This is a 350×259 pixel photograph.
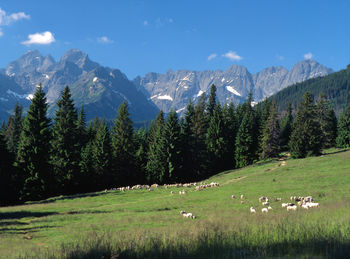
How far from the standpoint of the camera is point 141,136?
85750mm

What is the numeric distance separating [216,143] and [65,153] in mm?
42306

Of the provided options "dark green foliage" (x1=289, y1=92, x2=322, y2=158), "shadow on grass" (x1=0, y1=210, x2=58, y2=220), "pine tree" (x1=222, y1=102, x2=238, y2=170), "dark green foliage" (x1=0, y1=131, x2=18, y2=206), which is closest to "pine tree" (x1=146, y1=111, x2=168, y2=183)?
"pine tree" (x1=222, y1=102, x2=238, y2=170)

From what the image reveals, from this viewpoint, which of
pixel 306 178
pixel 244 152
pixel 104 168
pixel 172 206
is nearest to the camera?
pixel 172 206

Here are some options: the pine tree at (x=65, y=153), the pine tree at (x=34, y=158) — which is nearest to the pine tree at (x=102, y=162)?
the pine tree at (x=65, y=153)

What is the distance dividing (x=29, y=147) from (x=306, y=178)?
43.8 metres

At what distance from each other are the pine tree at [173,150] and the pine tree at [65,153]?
20798 millimetres

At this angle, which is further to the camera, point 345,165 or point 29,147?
point 29,147

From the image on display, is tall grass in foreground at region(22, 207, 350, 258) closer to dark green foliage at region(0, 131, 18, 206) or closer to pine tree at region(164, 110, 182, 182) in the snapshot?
dark green foliage at region(0, 131, 18, 206)

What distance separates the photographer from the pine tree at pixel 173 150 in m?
66.5

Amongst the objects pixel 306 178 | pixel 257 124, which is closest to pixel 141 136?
pixel 257 124

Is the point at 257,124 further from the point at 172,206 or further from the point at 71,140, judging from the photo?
the point at 172,206

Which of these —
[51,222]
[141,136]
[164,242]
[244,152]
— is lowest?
[51,222]

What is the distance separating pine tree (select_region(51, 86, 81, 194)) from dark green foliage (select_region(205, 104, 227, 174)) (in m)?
37.6

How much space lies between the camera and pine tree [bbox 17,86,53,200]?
47.4 metres
